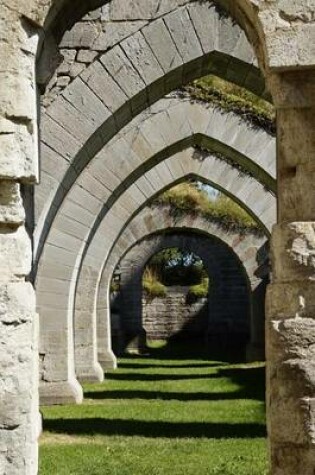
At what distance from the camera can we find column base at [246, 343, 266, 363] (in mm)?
18869

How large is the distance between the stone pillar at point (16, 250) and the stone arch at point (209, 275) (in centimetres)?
1950

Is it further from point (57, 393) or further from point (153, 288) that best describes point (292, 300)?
point (153, 288)

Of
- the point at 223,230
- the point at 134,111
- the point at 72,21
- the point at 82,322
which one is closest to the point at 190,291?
the point at 223,230

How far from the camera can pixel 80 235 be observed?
11.3 meters

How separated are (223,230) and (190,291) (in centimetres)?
791

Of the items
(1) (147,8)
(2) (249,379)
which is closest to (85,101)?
(1) (147,8)

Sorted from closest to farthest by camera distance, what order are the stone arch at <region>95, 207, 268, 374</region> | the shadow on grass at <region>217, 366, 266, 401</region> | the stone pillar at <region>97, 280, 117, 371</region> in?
the shadow on grass at <region>217, 366, 266, 401</region>
the stone pillar at <region>97, 280, 117, 371</region>
the stone arch at <region>95, 207, 268, 374</region>

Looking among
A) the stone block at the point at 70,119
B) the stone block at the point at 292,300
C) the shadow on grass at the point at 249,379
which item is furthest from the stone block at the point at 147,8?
the shadow on grass at the point at 249,379

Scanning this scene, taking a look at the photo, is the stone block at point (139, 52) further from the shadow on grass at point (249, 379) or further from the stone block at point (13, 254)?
the shadow on grass at point (249, 379)

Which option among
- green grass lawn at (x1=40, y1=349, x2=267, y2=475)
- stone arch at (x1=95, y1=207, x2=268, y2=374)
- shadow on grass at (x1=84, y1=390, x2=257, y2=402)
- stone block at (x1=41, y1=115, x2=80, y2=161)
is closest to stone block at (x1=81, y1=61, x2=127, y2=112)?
stone block at (x1=41, y1=115, x2=80, y2=161)

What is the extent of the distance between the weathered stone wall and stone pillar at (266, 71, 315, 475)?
22704mm

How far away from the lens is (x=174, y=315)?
26.8 m

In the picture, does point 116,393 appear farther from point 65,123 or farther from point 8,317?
point 8,317

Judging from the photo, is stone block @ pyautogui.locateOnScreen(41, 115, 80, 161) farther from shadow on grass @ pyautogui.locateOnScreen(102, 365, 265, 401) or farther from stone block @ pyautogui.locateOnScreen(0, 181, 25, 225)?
shadow on grass @ pyautogui.locateOnScreen(102, 365, 265, 401)
